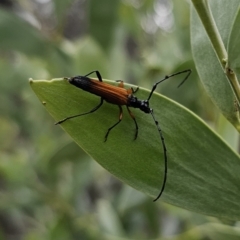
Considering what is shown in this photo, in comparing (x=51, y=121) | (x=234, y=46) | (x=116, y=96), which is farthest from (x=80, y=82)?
(x=51, y=121)

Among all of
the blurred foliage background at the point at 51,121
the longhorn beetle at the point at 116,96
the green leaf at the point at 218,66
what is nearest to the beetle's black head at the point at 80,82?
the longhorn beetle at the point at 116,96

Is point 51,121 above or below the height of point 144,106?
above

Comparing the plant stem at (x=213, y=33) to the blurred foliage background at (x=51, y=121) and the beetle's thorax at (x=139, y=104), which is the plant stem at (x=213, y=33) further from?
the blurred foliage background at (x=51, y=121)

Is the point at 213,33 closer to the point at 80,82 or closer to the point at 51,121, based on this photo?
the point at 80,82

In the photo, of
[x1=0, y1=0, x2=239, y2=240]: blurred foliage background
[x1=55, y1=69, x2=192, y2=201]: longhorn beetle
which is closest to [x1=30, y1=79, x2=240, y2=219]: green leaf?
[x1=55, y1=69, x2=192, y2=201]: longhorn beetle

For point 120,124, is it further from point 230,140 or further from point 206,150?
point 230,140

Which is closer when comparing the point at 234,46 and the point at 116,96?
the point at 234,46
